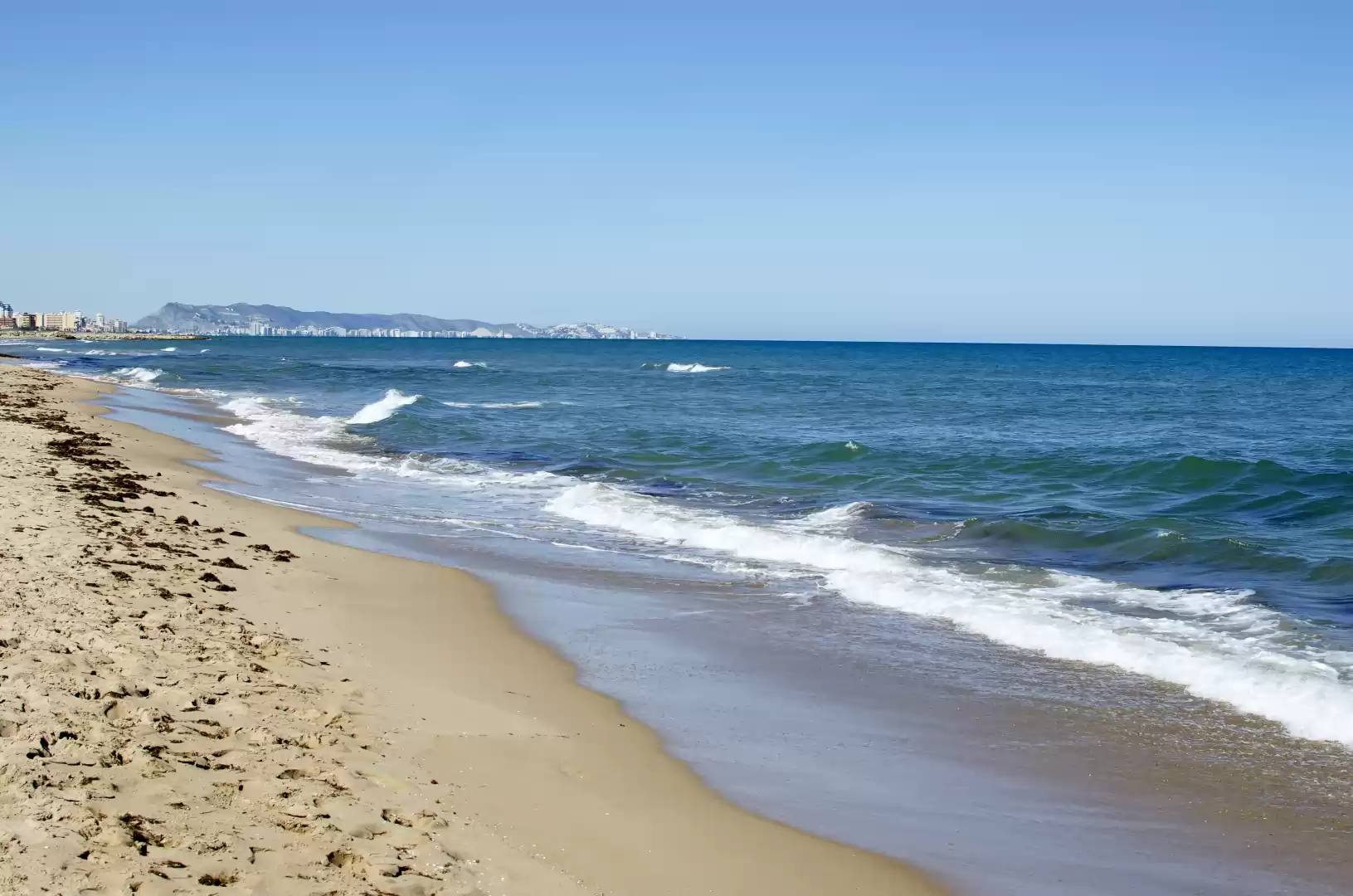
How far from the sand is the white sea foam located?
6827 cm

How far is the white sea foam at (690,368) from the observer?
7700 cm

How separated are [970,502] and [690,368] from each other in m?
64.0

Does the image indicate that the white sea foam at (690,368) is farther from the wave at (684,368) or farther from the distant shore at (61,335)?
the distant shore at (61,335)

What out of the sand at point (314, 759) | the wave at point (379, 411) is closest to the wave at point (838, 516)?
the sand at point (314, 759)

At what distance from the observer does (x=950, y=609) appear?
31.9 feet

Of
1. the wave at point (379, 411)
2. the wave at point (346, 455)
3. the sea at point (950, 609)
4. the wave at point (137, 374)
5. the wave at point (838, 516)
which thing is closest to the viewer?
the sea at point (950, 609)

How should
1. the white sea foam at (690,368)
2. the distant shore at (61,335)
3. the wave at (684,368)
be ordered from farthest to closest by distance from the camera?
the distant shore at (61,335) < the wave at (684,368) < the white sea foam at (690,368)

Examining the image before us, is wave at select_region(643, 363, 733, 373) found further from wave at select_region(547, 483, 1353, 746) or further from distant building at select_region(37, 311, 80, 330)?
distant building at select_region(37, 311, 80, 330)

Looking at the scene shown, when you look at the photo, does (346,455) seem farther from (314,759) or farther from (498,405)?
(314,759)

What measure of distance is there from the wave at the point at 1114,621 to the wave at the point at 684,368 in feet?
209

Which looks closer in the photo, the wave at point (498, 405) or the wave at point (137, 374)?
the wave at point (498, 405)

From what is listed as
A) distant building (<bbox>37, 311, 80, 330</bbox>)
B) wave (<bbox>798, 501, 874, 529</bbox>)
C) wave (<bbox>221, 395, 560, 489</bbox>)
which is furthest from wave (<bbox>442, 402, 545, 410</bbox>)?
distant building (<bbox>37, 311, 80, 330</bbox>)

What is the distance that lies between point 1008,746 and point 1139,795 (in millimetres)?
861

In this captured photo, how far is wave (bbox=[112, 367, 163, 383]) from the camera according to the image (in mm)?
47312
